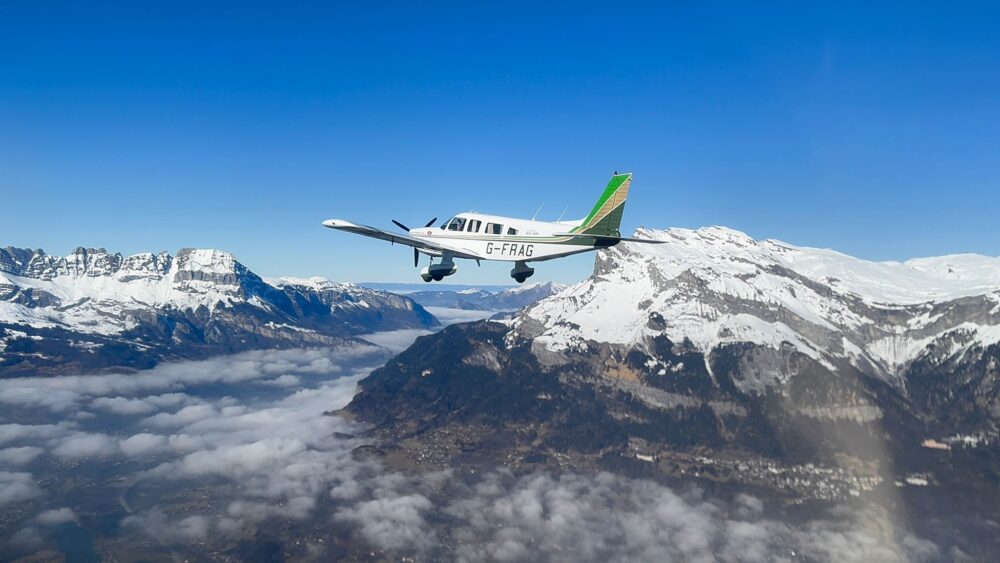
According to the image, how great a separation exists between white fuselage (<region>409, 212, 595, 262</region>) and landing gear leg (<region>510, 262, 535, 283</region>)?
1630mm

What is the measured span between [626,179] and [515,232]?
1705cm

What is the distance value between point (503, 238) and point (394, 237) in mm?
15854

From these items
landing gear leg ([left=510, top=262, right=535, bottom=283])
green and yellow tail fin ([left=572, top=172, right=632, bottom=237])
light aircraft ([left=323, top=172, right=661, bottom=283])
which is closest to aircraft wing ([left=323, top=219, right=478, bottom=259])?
light aircraft ([left=323, top=172, right=661, bottom=283])

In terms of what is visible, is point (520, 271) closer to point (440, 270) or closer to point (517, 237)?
point (517, 237)

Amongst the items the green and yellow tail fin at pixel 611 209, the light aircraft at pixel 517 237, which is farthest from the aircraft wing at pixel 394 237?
the green and yellow tail fin at pixel 611 209

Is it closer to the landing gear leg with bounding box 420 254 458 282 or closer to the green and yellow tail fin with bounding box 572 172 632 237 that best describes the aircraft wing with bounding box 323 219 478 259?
the landing gear leg with bounding box 420 254 458 282

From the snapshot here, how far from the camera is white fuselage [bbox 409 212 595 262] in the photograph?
264 ft

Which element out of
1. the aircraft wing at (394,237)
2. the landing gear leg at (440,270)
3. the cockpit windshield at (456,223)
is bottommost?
the landing gear leg at (440,270)

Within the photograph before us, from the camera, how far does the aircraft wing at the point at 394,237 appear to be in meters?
67.1

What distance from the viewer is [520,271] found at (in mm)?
84125

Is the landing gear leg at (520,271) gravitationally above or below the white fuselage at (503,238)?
below

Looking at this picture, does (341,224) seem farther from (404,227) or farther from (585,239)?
(585,239)

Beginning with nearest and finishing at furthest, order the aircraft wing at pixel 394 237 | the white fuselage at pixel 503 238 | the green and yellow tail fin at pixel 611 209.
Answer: the aircraft wing at pixel 394 237
the green and yellow tail fin at pixel 611 209
the white fuselage at pixel 503 238

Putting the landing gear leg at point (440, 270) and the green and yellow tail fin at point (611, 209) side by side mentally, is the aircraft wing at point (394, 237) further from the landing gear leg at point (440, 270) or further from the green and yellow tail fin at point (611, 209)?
the green and yellow tail fin at point (611, 209)
